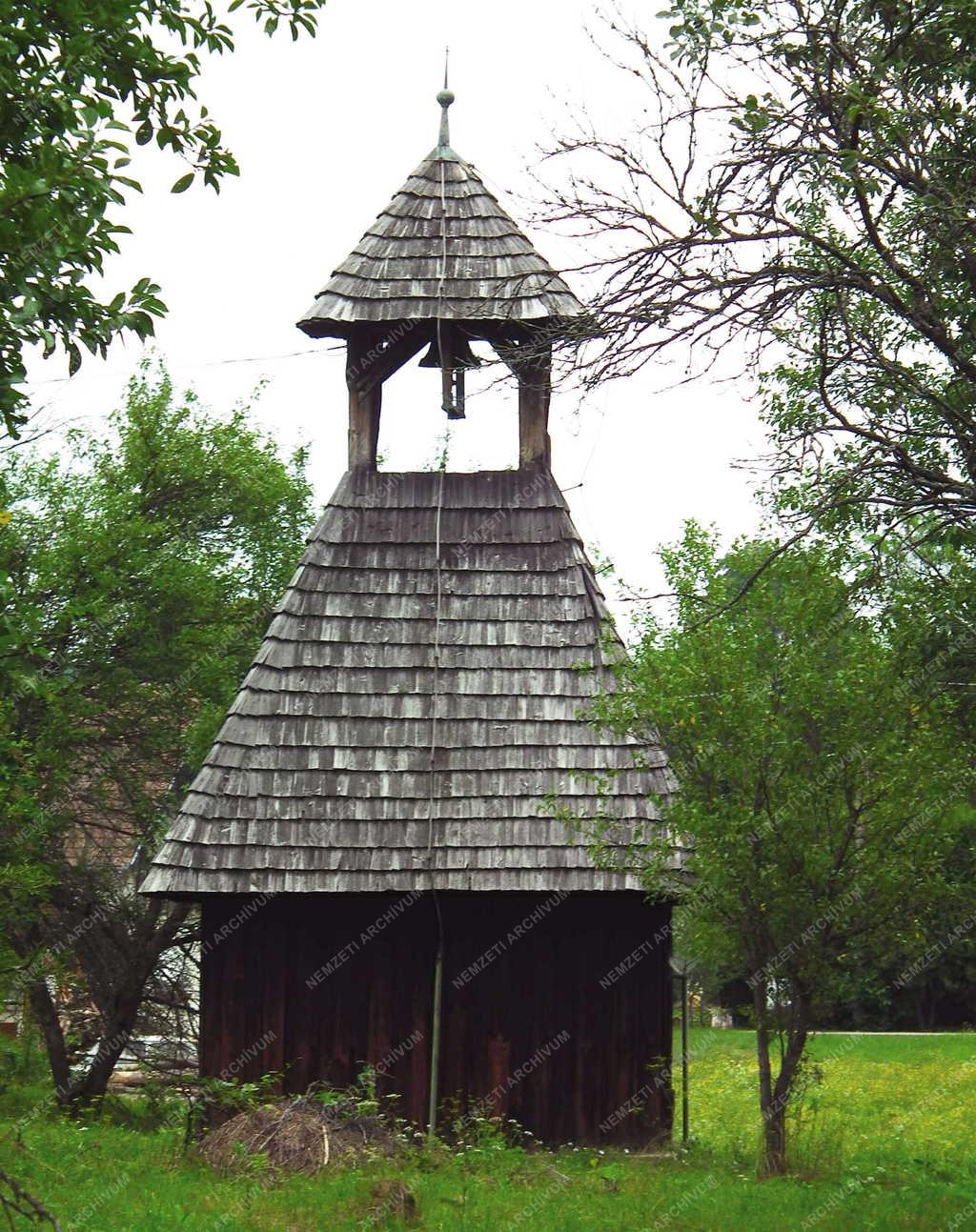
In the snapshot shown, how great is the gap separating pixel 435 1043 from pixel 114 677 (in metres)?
7.69

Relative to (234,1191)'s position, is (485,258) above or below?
above

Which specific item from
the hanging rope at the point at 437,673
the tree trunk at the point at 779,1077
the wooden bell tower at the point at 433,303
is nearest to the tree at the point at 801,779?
the tree trunk at the point at 779,1077

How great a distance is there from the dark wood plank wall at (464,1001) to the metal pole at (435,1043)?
8 cm

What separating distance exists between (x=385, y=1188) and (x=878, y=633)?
5.35 metres

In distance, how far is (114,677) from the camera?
59.5ft

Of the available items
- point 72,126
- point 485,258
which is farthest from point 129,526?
point 72,126

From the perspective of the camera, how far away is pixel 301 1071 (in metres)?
12.3

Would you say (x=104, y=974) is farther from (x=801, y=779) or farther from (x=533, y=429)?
(x=801, y=779)

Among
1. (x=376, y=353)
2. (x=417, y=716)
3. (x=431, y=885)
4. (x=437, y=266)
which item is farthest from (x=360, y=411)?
(x=431, y=885)

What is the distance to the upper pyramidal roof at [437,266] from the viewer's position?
46.3 ft

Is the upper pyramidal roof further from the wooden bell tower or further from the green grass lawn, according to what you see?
the green grass lawn

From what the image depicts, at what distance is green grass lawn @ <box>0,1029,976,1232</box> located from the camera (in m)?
8.90

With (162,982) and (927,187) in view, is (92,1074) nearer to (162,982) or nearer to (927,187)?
(162,982)

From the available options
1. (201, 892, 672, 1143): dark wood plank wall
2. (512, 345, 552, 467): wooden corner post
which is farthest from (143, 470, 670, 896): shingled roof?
(201, 892, 672, 1143): dark wood plank wall
